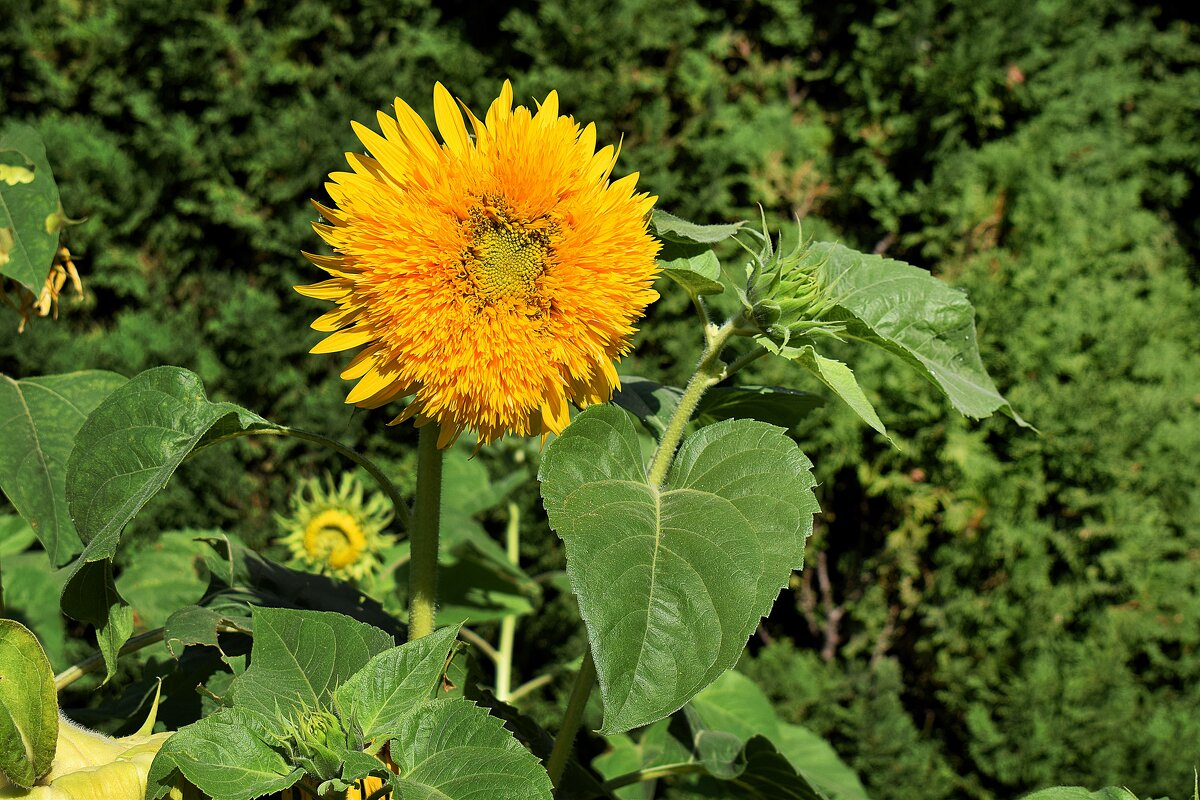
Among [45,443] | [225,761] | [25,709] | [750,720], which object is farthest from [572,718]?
[750,720]

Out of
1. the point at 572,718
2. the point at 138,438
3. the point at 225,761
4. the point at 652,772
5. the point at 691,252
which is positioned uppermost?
the point at 691,252

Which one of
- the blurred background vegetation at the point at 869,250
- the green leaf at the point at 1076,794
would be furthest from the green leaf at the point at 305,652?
the blurred background vegetation at the point at 869,250

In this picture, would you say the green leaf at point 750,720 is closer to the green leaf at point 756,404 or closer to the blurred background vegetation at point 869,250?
the green leaf at point 756,404

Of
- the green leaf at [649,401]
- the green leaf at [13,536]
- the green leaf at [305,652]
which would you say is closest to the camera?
the green leaf at [305,652]

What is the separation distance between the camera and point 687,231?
0.87m

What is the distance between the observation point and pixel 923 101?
9.73ft

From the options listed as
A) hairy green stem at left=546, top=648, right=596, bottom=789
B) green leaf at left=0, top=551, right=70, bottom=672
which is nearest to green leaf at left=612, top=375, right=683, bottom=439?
hairy green stem at left=546, top=648, right=596, bottom=789

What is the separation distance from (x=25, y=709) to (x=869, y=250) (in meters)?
2.79

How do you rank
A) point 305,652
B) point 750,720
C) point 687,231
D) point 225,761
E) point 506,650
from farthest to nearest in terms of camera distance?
point 506,650 < point 750,720 < point 687,231 < point 305,652 < point 225,761

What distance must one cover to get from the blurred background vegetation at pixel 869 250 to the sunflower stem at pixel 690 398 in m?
1.85

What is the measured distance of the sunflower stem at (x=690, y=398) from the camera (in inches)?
33.2

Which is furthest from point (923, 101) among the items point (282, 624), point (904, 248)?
point (282, 624)

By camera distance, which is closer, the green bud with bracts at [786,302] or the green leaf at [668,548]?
the green leaf at [668,548]

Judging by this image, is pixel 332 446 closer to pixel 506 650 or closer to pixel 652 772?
pixel 652 772
